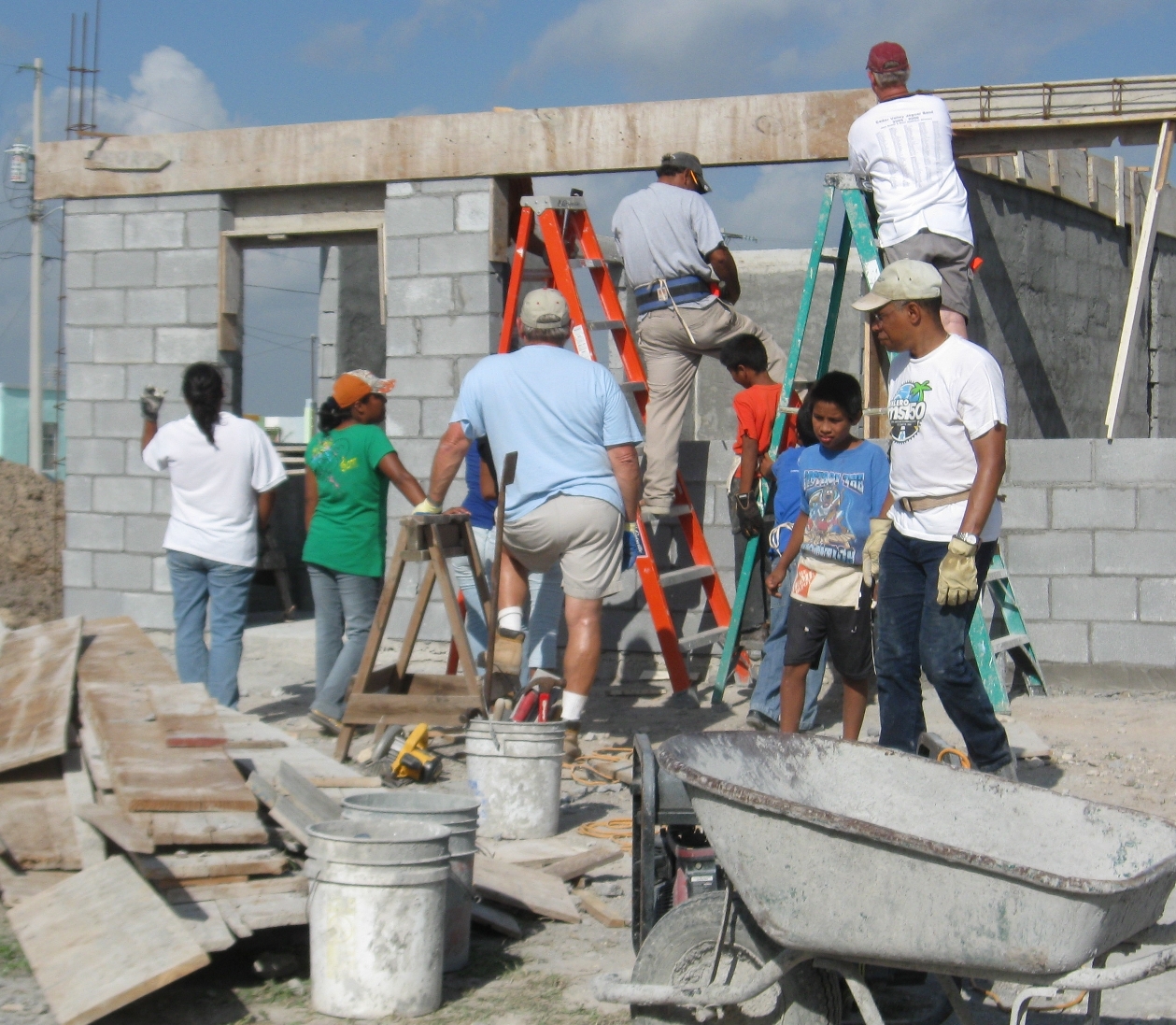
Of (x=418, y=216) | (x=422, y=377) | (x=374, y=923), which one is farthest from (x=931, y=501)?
(x=418, y=216)

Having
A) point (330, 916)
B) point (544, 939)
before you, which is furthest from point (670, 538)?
point (330, 916)

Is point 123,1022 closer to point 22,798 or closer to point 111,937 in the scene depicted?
point 111,937

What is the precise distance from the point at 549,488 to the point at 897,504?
5.37 feet

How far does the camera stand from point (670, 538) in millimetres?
7492

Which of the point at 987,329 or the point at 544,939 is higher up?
the point at 987,329

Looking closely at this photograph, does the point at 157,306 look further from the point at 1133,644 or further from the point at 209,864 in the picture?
the point at 1133,644

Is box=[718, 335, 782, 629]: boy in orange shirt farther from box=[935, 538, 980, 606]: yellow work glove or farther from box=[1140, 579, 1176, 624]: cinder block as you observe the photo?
box=[935, 538, 980, 606]: yellow work glove

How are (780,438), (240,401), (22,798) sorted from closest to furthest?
(22,798) → (780,438) → (240,401)

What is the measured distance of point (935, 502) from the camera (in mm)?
4270

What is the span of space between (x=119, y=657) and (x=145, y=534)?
3051mm

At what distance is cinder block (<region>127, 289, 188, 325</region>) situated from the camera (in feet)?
27.2

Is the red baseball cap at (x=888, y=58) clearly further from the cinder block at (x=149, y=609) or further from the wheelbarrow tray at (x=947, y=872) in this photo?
the cinder block at (x=149, y=609)

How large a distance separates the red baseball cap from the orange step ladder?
189 centimetres

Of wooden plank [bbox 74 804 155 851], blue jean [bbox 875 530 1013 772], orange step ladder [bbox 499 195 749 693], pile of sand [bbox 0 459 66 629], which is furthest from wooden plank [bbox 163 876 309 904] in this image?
pile of sand [bbox 0 459 66 629]
